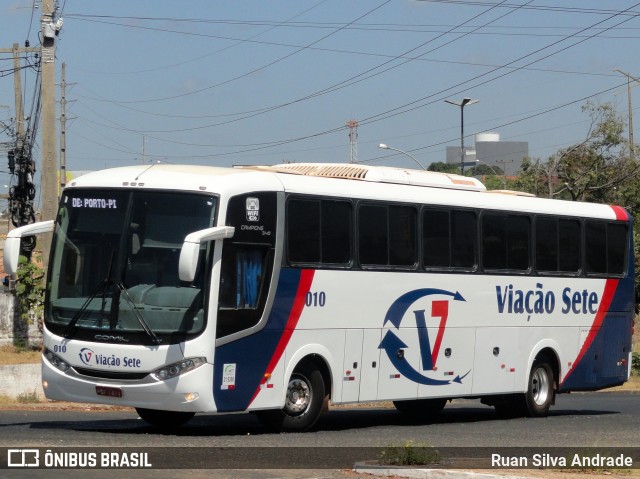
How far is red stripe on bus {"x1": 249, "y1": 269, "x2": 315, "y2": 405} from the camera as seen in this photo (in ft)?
51.2

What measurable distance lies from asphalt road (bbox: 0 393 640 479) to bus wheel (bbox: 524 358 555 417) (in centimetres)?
30

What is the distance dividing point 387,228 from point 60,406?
27.9 feet

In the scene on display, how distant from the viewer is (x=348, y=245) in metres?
17.0

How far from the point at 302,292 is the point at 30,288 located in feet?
72.9

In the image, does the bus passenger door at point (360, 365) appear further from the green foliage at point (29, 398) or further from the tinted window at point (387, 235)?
the green foliage at point (29, 398)

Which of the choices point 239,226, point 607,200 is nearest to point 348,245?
point 239,226

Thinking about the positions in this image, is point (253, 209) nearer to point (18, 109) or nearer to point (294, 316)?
A: point (294, 316)

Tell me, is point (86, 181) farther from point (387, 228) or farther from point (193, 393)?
point (387, 228)

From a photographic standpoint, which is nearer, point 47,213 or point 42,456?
point 42,456

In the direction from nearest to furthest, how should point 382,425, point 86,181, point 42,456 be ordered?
point 42,456 < point 86,181 < point 382,425

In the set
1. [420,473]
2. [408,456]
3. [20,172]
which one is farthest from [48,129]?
[20,172]

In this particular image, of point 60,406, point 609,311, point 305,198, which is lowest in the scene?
point 60,406

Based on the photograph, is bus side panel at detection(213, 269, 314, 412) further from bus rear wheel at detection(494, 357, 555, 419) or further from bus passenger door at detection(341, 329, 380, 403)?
bus rear wheel at detection(494, 357, 555, 419)

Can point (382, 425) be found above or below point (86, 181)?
below
